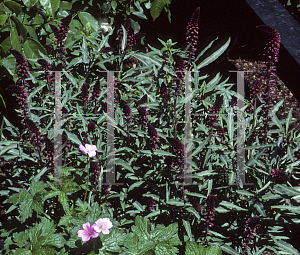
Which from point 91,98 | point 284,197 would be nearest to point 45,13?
point 91,98

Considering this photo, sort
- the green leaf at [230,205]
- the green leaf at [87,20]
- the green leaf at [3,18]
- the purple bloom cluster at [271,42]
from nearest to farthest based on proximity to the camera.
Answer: the purple bloom cluster at [271,42] → the green leaf at [230,205] → the green leaf at [3,18] → the green leaf at [87,20]

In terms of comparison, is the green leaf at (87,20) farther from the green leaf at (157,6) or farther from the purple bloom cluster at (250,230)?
the purple bloom cluster at (250,230)

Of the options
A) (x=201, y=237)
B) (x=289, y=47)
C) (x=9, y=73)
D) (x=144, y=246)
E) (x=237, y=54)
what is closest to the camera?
(x=144, y=246)

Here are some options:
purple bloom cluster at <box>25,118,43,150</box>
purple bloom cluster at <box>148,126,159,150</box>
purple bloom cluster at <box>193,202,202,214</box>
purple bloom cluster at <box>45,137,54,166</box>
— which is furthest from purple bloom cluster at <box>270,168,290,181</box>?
purple bloom cluster at <box>25,118,43,150</box>

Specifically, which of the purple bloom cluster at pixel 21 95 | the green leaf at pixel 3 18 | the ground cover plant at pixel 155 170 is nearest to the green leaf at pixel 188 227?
the ground cover plant at pixel 155 170

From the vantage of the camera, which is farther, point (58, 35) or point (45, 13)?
point (45, 13)

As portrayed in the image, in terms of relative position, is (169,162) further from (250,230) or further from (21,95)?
(21,95)

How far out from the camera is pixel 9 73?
2.96m

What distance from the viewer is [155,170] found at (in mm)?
2189

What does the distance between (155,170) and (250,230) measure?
743mm

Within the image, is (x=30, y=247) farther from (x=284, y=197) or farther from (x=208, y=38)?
(x=208, y=38)

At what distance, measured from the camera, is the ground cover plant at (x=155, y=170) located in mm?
1947

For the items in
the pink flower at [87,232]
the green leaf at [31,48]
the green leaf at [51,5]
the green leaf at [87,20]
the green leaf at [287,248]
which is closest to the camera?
the pink flower at [87,232]

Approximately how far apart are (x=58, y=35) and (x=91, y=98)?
0.57m
